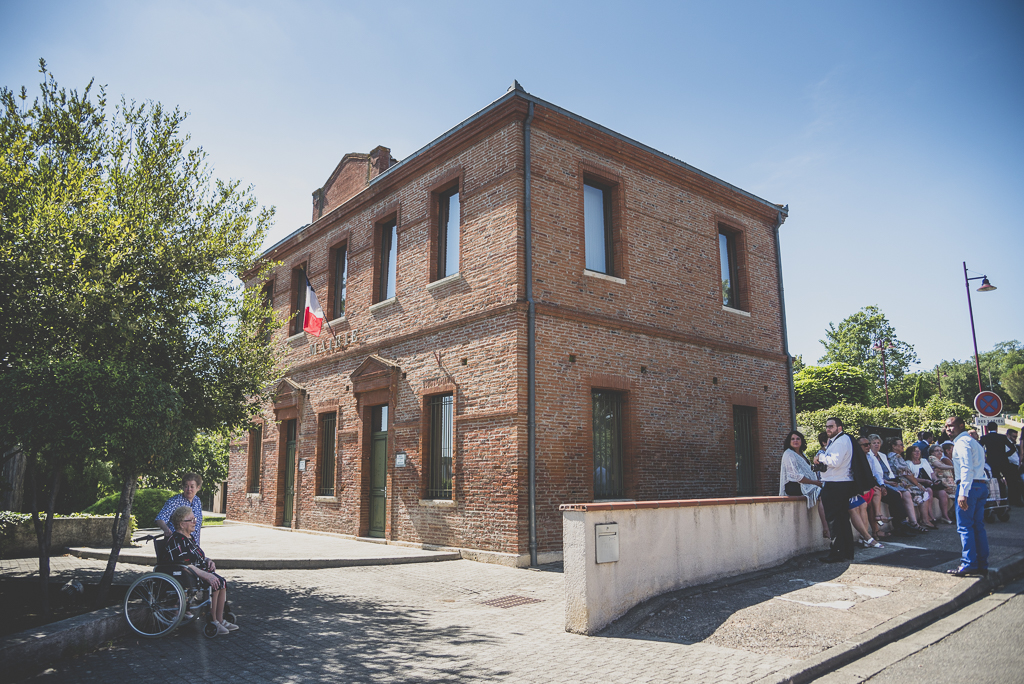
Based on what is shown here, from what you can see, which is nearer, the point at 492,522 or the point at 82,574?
the point at 82,574

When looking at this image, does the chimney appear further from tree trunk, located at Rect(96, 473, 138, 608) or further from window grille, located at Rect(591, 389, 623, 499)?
tree trunk, located at Rect(96, 473, 138, 608)

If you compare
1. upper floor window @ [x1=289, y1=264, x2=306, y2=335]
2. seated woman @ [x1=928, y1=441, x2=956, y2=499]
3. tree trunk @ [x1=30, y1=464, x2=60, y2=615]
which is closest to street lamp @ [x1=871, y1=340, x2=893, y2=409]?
seated woman @ [x1=928, y1=441, x2=956, y2=499]

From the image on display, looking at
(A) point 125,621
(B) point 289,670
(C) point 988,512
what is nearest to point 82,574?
(A) point 125,621

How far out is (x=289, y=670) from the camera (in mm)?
5113

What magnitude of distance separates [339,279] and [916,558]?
13615 mm

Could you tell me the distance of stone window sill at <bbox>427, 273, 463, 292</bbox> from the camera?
41.2 feet

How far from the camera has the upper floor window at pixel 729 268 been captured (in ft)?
51.6

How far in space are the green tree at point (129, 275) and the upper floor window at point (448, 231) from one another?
4.14m

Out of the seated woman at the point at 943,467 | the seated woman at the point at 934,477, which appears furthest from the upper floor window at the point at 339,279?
the seated woman at the point at 943,467

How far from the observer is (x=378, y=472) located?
46.4 feet

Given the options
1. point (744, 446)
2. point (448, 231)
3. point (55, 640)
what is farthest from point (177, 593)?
point (744, 446)

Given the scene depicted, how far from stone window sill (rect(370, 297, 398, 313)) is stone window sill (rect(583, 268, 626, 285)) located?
4313mm

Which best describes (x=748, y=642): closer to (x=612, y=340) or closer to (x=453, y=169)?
(x=612, y=340)

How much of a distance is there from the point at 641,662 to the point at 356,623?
3.11m
